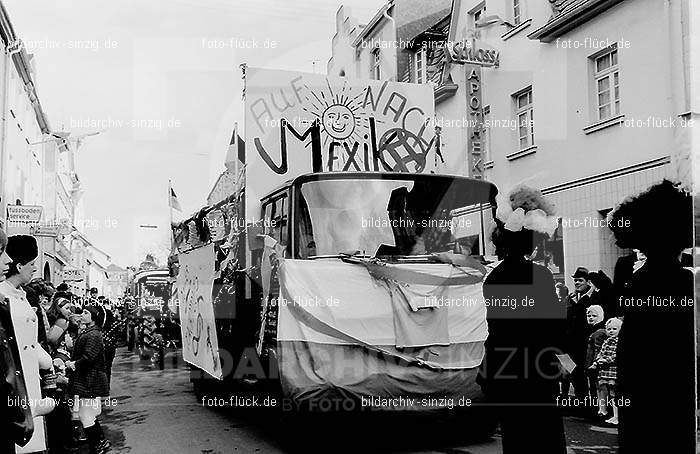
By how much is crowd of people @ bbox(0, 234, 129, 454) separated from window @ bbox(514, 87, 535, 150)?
640cm

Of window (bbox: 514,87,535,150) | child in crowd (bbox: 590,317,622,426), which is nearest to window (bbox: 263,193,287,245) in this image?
child in crowd (bbox: 590,317,622,426)

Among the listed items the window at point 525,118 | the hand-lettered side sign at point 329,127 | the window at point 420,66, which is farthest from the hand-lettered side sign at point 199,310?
the window at point 420,66

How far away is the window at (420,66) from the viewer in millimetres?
12266

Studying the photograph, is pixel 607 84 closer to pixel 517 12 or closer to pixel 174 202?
pixel 517 12

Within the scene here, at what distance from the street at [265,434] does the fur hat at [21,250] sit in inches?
104

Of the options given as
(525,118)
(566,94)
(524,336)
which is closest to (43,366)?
(524,336)

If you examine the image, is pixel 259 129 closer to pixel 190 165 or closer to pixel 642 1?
pixel 190 165

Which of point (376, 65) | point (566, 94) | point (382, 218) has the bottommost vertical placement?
point (382, 218)

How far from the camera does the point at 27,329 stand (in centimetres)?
420

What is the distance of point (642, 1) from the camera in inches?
370

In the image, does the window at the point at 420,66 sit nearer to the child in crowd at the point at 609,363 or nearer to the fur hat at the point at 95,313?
the child in crowd at the point at 609,363

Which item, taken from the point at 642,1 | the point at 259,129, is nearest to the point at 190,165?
the point at 259,129

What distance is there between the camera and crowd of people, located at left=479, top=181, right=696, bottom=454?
2.86m

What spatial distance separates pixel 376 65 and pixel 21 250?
6059 millimetres
